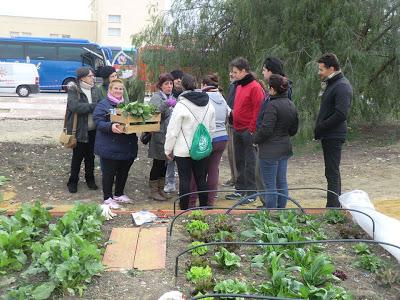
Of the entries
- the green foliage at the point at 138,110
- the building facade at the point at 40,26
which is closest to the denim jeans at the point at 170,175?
the green foliage at the point at 138,110

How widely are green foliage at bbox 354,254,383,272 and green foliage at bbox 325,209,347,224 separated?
89cm

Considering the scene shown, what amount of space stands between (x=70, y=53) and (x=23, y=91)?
5727 mm

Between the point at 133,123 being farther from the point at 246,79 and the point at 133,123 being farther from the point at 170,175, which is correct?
the point at 170,175

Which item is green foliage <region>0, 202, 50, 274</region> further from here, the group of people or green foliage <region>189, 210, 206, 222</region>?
the group of people

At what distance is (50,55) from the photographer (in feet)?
101

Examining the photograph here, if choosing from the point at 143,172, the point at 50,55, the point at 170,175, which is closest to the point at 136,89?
the point at 143,172

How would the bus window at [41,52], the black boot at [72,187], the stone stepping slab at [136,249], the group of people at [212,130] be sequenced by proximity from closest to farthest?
the stone stepping slab at [136,249] → the group of people at [212,130] → the black boot at [72,187] → the bus window at [41,52]

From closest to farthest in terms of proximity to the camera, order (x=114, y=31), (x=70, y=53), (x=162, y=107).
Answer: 1. (x=162, y=107)
2. (x=70, y=53)
3. (x=114, y=31)

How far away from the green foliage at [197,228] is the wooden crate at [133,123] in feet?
5.26

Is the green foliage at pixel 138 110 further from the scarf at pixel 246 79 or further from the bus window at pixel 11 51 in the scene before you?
the bus window at pixel 11 51

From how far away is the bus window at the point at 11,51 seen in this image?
30.0m

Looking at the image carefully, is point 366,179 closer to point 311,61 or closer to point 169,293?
point 311,61

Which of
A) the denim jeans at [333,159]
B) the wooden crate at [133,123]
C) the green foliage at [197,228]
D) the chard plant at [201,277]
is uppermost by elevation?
the wooden crate at [133,123]

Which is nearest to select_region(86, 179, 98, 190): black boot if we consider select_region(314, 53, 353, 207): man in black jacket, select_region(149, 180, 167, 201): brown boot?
select_region(149, 180, 167, 201): brown boot
